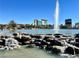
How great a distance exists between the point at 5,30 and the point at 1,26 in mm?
73

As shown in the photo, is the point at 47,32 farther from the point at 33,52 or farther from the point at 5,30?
the point at 5,30

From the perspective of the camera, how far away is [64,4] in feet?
6.36

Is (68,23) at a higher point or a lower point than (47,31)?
higher

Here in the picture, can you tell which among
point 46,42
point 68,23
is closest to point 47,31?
point 46,42

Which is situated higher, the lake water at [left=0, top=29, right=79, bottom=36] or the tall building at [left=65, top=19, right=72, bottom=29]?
the tall building at [left=65, top=19, right=72, bottom=29]

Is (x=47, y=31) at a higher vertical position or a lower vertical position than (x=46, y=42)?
higher

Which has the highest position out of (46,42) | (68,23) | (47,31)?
(68,23)

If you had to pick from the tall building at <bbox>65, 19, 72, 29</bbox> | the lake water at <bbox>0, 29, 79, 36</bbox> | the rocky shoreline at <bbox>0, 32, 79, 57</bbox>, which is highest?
the tall building at <bbox>65, 19, 72, 29</bbox>

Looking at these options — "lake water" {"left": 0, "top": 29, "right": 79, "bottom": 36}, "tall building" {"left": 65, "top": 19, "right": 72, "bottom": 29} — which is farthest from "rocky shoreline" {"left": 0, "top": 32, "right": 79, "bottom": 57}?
"tall building" {"left": 65, "top": 19, "right": 72, "bottom": 29}

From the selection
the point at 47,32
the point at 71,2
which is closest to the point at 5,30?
the point at 47,32

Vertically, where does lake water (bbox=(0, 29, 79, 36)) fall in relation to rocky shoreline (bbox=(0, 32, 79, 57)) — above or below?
above

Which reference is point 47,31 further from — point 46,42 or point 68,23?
point 68,23

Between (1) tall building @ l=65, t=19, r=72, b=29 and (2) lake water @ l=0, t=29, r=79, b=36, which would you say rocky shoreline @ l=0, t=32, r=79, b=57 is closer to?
(2) lake water @ l=0, t=29, r=79, b=36

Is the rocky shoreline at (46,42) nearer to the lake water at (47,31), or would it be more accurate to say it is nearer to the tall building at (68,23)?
the lake water at (47,31)
